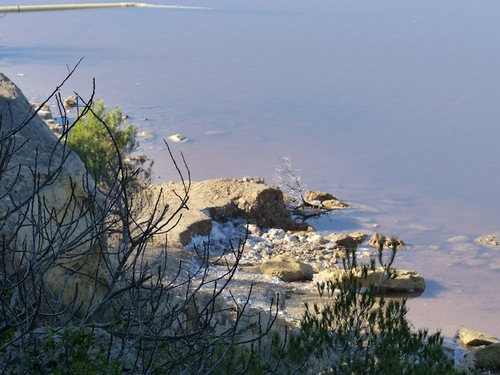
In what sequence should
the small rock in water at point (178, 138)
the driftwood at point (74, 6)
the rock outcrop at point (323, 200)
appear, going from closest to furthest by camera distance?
the rock outcrop at point (323, 200)
the small rock in water at point (178, 138)
the driftwood at point (74, 6)

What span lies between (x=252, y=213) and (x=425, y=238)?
14.1 feet

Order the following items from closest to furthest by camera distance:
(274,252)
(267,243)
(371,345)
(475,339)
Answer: (371,345) < (475,339) < (274,252) < (267,243)

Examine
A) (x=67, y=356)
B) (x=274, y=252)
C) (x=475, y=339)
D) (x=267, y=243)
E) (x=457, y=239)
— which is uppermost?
(x=457, y=239)

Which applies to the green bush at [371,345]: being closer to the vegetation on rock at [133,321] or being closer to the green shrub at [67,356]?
the vegetation on rock at [133,321]

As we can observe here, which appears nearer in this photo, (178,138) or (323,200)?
(323,200)

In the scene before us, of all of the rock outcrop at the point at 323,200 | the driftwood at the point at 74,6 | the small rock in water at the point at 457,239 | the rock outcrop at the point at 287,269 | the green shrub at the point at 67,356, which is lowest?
the green shrub at the point at 67,356

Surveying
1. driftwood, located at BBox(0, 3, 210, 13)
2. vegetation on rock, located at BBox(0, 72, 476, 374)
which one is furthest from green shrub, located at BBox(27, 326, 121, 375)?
driftwood, located at BBox(0, 3, 210, 13)

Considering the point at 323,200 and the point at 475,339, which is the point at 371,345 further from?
the point at 323,200

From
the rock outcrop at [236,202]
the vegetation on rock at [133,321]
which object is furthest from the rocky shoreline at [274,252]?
the vegetation on rock at [133,321]

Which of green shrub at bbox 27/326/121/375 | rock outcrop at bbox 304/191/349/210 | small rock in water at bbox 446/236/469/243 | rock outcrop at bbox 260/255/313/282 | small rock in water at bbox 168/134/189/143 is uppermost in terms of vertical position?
small rock in water at bbox 168/134/189/143

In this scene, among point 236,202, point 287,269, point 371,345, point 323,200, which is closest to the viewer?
point 371,345

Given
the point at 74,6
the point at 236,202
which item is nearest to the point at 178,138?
the point at 236,202

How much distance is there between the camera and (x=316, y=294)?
14414 mm

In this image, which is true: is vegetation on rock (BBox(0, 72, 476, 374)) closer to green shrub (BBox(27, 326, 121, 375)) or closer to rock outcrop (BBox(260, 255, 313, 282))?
green shrub (BBox(27, 326, 121, 375))
